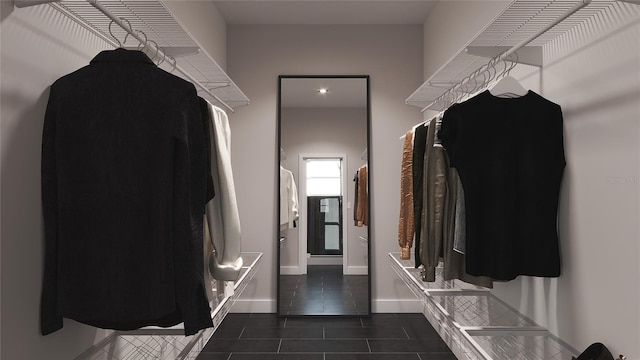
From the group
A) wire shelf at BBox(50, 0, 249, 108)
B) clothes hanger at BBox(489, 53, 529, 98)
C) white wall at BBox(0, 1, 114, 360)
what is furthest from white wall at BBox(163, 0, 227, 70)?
clothes hanger at BBox(489, 53, 529, 98)

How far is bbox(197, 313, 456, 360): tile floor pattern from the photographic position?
2760 millimetres

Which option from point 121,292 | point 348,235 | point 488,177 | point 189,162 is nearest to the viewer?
point 121,292

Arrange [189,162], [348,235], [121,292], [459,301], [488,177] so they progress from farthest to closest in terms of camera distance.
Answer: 1. [348,235]
2. [459,301]
3. [488,177]
4. [189,162]
5. [121,292]

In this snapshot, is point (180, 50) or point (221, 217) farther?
point (180, 50)

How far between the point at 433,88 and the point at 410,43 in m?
1.25

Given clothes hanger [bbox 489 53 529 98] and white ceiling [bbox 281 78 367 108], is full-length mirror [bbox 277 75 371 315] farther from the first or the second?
clothes hanger [bbox 489 53 529 98]

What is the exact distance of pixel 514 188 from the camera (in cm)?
167

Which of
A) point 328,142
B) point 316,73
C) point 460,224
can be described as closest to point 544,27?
point 460,224

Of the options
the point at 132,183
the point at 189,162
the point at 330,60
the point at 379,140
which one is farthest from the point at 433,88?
the point at 132,183

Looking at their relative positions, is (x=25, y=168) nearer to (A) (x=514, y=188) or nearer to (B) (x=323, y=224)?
(A) (x=514, y=188)

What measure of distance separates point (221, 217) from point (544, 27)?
4.53 feet

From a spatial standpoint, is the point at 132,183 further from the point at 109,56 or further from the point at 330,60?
the point at 330,60

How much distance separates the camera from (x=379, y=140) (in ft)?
12.5

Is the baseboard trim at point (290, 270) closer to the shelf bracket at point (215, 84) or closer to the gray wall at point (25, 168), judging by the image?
the shelf bracket at point (215, 84)
